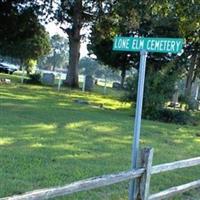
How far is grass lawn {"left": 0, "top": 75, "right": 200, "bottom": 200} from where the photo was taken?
8.10m

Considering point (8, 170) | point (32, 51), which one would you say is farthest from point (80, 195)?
point (32, 51)

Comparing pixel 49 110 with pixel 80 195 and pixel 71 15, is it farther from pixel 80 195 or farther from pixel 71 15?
pixel 71 15

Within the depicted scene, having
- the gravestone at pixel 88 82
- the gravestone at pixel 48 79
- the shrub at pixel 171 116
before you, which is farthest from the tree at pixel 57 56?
the shrub at pixel 171 116

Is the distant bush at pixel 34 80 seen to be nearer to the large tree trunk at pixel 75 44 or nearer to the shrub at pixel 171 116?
the large tree trunk at pixel 75 44

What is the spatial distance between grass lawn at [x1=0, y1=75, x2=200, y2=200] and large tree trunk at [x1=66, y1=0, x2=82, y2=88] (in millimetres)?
21383

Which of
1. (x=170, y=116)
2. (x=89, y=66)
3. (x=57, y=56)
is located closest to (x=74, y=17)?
(x=170, y=116)

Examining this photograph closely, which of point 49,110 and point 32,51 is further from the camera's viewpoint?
point 32,51

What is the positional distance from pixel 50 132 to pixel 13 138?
1830 mm

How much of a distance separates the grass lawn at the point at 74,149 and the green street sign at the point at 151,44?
236 cm

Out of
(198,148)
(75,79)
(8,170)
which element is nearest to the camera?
(8,170)

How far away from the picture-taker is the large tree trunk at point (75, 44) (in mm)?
39719

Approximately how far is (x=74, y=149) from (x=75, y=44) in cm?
2954

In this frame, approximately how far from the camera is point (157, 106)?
21094 millimetres

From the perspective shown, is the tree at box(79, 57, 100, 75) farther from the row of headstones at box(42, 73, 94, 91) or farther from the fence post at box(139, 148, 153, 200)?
the fence post at box(139, 148, 153, 200)
